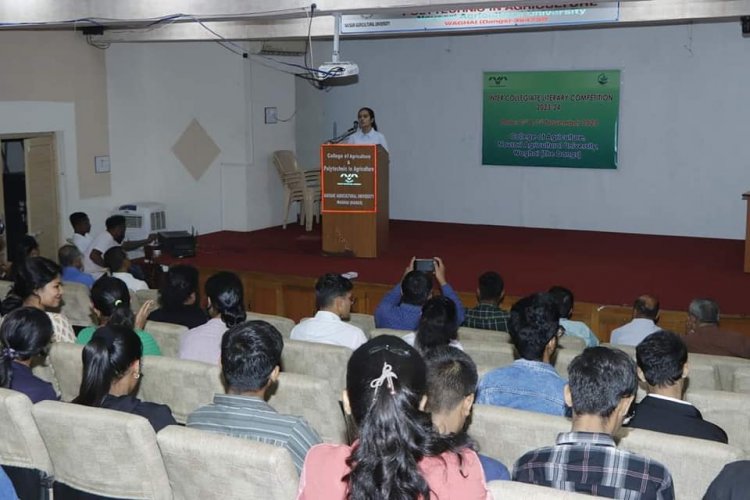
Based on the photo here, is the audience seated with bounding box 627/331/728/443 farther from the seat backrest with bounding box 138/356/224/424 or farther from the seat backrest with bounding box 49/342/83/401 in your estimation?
the seat backrest with bounding box 49/342/83/401

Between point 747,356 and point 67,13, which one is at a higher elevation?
point 67,13

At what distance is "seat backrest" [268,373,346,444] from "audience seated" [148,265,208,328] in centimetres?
168

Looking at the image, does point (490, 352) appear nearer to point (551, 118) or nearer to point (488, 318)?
point (488, 318)

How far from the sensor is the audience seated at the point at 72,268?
693 centimetres

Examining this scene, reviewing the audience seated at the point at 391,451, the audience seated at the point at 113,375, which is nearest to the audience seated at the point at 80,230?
the audience seated at the point at 113,375

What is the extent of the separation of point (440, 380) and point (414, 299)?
302 cm

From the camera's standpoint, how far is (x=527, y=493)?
2375 millimetres

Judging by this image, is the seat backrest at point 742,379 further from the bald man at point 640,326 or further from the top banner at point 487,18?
the top banner at point 487,18

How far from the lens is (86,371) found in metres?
3.44

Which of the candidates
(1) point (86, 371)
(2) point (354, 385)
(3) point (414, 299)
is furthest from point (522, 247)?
(2) point (354, 385)

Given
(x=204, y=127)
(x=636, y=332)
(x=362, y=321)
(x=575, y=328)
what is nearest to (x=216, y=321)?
(x=362, y=321)

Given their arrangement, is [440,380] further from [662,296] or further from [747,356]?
[662,296]

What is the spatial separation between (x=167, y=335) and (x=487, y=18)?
4.50 m

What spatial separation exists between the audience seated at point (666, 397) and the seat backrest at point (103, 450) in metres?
1.70
